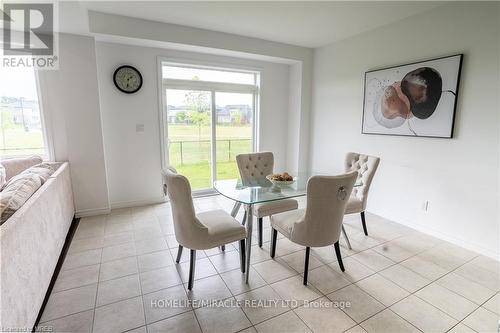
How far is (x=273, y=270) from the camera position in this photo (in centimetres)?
226

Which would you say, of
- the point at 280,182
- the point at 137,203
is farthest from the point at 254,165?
the point at 137,203

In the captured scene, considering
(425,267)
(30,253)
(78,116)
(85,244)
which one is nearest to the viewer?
(30,253)

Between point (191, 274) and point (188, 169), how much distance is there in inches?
99.1

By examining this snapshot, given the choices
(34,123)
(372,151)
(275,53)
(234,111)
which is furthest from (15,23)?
(372,151)

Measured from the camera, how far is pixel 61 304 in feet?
5.94

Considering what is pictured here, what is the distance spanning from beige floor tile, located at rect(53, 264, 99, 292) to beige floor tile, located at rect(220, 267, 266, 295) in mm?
1090

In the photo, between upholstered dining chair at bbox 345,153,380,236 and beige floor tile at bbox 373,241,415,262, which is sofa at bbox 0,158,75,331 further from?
beige floor tile at bbox 373,241,415,262

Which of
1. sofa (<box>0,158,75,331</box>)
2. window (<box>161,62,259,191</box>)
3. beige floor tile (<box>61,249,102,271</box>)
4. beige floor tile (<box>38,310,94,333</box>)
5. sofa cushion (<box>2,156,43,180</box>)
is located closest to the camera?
sofa (<box>0,158,75,331</box>)

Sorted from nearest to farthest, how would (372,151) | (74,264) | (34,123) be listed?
(74,264)
(34,123)
(372,151)

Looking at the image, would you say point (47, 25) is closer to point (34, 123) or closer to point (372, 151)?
point (34, 123)

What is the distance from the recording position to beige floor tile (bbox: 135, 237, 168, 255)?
2559mm

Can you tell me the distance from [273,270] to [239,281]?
336mm

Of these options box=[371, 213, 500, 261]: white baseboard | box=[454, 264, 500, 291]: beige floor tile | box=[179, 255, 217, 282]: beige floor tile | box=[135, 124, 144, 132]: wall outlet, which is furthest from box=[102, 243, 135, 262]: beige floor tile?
box=[371, 213, 500, 261]: white baseboard

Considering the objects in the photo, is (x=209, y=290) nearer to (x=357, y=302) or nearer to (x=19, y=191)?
(x=357, y=302)
